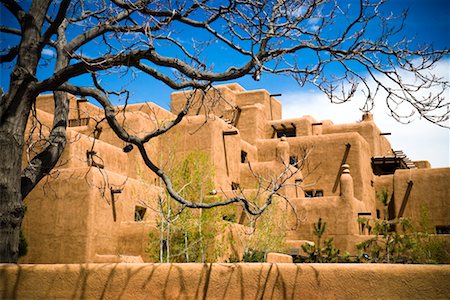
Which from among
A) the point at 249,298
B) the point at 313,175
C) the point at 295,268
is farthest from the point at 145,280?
the point at 313,175

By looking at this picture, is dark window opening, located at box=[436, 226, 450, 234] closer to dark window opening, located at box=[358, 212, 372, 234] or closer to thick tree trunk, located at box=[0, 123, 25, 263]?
dark window opening, located at box=[358, 212, 372, 234]

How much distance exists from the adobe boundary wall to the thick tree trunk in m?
0.33

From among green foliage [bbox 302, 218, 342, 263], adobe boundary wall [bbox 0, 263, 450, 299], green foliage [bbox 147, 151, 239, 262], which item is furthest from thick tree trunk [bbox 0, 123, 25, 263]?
green foliage [bbox 302, 218, 342, 263]

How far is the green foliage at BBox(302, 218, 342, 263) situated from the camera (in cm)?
2238

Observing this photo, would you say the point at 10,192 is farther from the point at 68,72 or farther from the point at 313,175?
the point at 313,175

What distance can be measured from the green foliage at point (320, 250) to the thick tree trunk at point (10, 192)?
16.2m

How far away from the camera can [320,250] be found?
23.0 metres

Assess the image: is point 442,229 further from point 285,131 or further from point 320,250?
point 285,131

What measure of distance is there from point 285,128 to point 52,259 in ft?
66.1

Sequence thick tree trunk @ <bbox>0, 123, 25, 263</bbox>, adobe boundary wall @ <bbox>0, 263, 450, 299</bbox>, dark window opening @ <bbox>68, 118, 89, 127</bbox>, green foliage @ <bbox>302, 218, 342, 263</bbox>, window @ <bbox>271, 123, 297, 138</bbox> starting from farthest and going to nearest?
1. window @ <bbox>271, 123, 297, 138</bbox>
2. dark window opening @ <bbox>68, 118, 89, 127</bbox>
3. green foliage @ <bbox>302, 218, 342, 263</bbox>
4. thick tree trunk @ <bbox>0, 123, 25, 263</bbox>
5. adobe boundary wall @ <bbox>0, 263, 450, 299</bbox>

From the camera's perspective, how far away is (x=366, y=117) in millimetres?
36938

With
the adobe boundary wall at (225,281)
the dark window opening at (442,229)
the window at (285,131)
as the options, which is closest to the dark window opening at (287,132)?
the window at (285,131)

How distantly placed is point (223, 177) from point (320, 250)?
6699 millimetres

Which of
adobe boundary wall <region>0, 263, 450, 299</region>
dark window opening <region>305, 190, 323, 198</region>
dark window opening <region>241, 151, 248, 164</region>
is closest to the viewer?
adobe boundary wall <region>0, 263, 450, 299</region>
